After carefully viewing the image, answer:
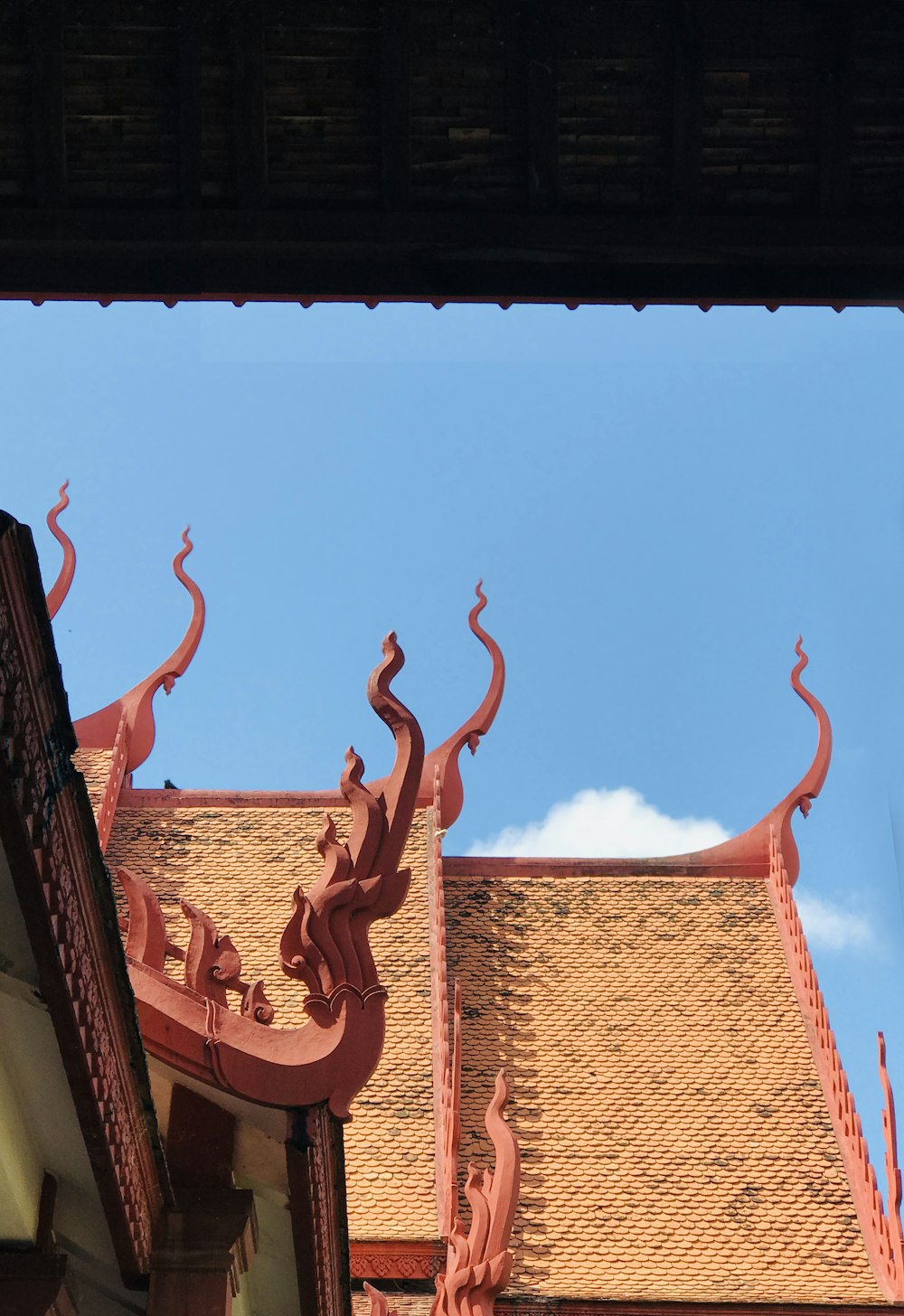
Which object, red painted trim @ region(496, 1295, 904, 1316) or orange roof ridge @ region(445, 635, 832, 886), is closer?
red painted trim @ region(496, 1295, 904, 1316)

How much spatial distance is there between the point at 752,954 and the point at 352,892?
450 inches

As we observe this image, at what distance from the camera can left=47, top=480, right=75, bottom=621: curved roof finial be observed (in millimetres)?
17281

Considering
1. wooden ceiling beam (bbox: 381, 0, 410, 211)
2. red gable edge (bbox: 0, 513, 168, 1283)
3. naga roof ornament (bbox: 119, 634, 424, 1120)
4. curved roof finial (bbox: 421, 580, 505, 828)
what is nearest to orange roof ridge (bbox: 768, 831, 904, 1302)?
curved roof finial (bbox: 421, 580, 505, 828)

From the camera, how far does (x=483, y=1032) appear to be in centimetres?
1523

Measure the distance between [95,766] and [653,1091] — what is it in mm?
5908

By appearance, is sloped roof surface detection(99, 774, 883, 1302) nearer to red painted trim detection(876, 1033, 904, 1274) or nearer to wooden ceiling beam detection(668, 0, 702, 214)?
red painted trim detection(876, 1033, 904, 1274)

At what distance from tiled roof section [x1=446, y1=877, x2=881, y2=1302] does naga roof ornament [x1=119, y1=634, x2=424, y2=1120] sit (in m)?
6.95

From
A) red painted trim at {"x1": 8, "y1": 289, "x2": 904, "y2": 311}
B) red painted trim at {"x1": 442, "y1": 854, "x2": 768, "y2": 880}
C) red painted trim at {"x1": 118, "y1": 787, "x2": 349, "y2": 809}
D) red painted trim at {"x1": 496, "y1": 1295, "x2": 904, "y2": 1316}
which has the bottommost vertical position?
red painted trim at {"x1": 496, "y1": 1295, "x2": 904, "y2": 1316}

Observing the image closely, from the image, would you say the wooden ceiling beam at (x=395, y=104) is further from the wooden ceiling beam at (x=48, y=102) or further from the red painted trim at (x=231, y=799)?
the red painted trim at (x=231, y=799)

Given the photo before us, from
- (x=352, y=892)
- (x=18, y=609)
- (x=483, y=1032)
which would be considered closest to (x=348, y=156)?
(x=18, y=609)

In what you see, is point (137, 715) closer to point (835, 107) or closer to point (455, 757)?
point (455, 757)

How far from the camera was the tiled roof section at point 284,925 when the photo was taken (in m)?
12.5

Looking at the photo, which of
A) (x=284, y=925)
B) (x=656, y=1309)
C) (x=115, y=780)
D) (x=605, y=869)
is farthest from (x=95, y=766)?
(x=656, y=1309)

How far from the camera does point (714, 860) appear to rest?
17.7m
